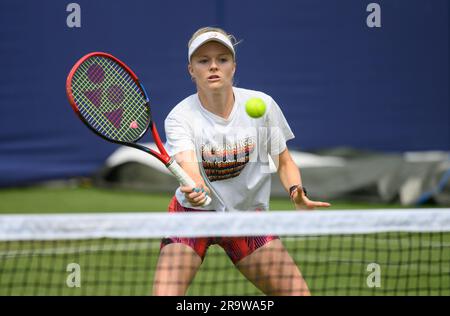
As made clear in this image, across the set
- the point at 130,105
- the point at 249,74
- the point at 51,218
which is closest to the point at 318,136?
the point at 249,74

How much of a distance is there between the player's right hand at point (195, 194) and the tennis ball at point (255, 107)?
14.9 inches

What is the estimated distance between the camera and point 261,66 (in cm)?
957

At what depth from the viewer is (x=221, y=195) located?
339 cm

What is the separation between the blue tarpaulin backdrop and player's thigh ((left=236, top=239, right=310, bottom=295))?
6102 millimetres

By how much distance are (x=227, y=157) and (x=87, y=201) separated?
5005 millimetres

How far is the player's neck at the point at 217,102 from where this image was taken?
3.36 meters

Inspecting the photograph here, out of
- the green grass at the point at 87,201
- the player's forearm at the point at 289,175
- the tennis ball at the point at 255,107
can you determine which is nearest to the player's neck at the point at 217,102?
the tennis ball at the point at 255,107

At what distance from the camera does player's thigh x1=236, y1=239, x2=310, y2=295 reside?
3162 mm

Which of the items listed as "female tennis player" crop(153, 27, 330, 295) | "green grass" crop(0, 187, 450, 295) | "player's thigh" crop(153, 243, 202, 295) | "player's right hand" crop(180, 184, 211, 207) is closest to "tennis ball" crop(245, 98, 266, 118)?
"female tennis player" crop(153, 27, 330, 295)

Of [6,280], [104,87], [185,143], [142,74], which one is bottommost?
[6,280]

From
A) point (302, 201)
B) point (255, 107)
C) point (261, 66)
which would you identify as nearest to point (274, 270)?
point (302, 201)

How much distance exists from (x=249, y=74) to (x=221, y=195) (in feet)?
20.5

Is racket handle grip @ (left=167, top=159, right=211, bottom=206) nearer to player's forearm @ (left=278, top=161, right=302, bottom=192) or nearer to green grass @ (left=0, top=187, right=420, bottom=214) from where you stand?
player's forearm @ (left=278, top=161, right=302, bottom=192)

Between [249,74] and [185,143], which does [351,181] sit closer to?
[249,74]
